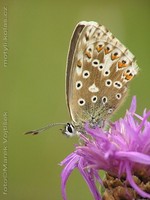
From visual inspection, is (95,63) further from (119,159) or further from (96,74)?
(119,159)

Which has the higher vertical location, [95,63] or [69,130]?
[95,63]

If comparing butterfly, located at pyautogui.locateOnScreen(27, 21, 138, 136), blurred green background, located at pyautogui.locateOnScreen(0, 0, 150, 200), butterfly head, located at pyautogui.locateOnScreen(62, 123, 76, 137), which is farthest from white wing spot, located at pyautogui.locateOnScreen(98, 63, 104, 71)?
blurred green background, located at pyautogui.locateOnScreen(0, 0, 150, 200)

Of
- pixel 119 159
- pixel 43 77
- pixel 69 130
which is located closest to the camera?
pixel 119 159

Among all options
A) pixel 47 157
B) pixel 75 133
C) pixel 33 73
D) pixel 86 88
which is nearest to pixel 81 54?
pixel 86 88

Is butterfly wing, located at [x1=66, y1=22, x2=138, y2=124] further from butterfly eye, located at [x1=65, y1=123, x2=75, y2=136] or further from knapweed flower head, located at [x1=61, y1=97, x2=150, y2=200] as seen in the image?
knapweed flower head, located at [x1=61, y1=97, x2=150, y2=200]

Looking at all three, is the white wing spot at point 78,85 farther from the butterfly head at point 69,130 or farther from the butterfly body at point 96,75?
the butterfly head at point 69,130

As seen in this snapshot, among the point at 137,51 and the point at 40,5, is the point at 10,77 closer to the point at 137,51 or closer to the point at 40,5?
the point at 40,5

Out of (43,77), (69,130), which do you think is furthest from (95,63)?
(43,77)

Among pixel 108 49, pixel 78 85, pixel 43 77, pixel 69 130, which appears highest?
pixel 108 49

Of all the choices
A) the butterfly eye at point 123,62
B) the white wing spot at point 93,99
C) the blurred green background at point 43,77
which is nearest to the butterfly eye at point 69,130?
the white wing spot at point 93,99
